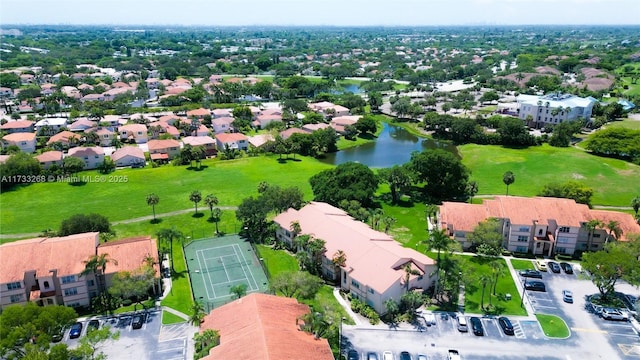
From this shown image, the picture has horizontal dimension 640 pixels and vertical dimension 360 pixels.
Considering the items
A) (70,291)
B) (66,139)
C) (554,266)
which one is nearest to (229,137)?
(66,139)

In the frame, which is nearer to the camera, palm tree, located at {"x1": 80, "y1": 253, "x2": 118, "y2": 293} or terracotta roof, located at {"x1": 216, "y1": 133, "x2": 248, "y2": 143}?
palm tree, located at {"x1": 80, "y1": 253, "x2": 118, "y2": 293}

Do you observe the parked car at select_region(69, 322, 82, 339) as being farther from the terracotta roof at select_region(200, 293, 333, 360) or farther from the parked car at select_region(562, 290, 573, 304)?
the parked car at select_region(562, 290, 573, 304)

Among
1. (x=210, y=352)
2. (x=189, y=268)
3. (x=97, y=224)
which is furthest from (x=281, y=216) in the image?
(x=210, y=352)

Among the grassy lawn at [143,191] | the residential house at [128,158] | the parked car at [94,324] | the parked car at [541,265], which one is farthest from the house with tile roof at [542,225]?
the residential house at [128,158]

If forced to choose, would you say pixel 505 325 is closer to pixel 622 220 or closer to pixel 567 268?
pixel 567 268

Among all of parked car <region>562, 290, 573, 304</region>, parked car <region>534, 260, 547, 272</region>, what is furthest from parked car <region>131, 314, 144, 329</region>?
parked car <region>534, 260, 547, 272</region>

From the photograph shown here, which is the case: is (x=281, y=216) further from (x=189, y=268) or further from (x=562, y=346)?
(x=562, y=346)

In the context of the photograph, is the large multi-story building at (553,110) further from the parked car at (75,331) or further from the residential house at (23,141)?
the residential house at (23,141)
